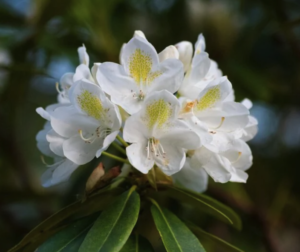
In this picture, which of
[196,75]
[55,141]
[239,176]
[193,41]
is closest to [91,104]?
[55,141]

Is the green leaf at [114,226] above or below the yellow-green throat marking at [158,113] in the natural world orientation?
below

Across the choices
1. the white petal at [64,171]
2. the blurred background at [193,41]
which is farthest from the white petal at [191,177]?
the blurred background at [193,41]

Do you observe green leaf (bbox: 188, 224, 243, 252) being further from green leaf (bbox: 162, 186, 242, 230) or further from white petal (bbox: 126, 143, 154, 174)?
white petal (bbox: 126, 143, 154, 174)

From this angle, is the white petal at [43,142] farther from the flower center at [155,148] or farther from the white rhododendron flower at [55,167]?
the flower center at [155,148]

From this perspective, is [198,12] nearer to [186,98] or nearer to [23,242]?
[186,98]

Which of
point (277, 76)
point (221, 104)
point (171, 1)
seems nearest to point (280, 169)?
point (277, 76)

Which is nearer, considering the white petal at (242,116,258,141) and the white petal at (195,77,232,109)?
the white petal at (195,77,232,109)

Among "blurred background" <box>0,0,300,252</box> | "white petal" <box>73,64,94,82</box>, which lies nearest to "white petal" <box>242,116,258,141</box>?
"white petal" <box>73,64,94,82</box>
